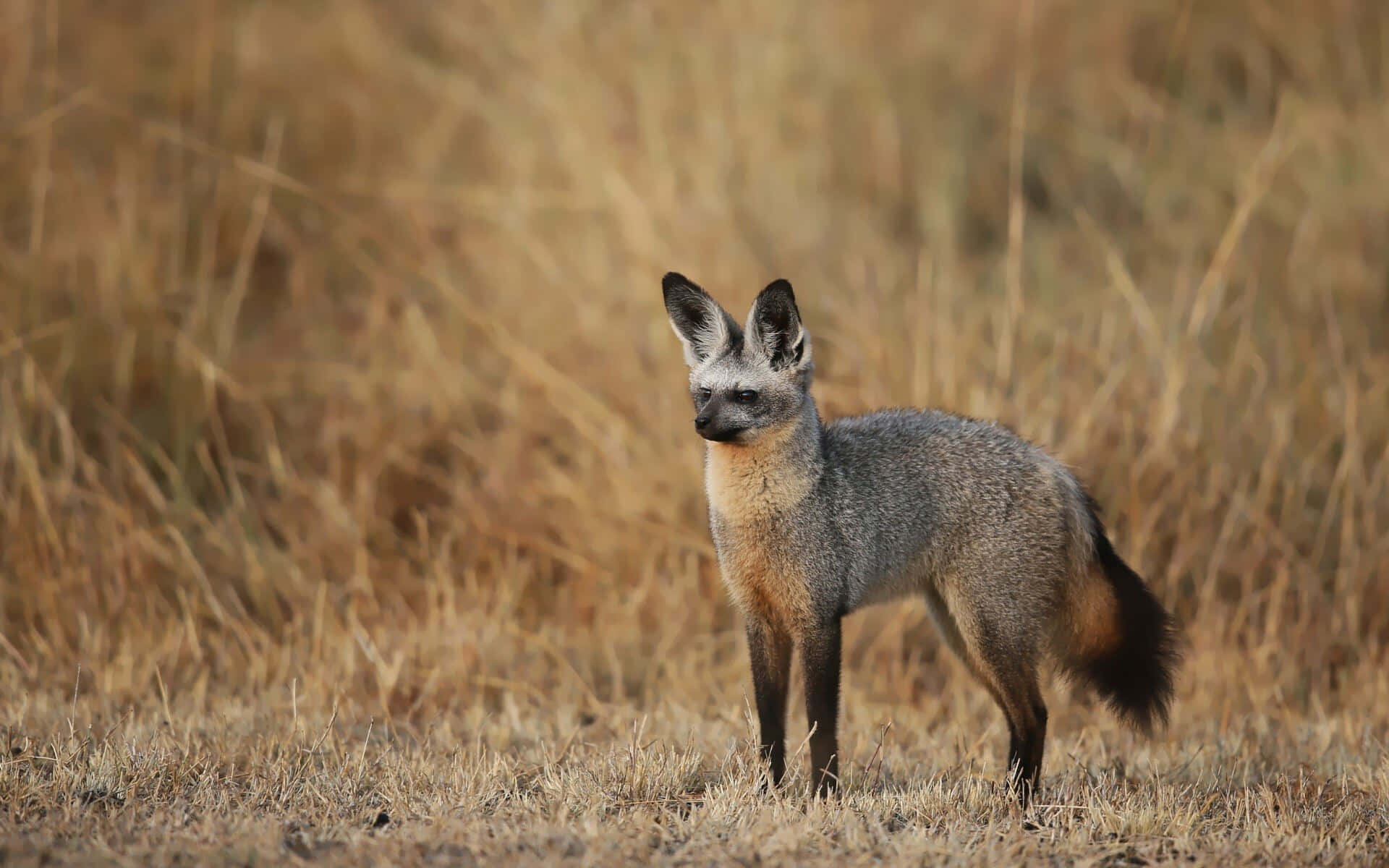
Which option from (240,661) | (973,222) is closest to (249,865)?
(240,661)

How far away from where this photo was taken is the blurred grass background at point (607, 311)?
5.85m

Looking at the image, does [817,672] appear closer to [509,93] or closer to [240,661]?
[240,661]

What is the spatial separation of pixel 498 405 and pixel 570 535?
116 centimetres

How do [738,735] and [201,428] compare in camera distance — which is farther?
[201,428]

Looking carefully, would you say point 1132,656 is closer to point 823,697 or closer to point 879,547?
point 879,547

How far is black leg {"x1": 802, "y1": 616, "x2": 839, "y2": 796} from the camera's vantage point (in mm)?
4000

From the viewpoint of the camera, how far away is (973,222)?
400 inches

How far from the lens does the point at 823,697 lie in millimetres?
4020

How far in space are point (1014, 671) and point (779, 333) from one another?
1.23 meters

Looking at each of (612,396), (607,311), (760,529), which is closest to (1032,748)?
(760,529)

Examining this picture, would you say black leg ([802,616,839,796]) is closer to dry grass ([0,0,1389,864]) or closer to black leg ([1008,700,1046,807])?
dry grass ([0,0,1389,864])

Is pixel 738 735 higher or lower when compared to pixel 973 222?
lower

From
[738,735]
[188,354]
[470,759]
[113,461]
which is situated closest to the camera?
[470,759]

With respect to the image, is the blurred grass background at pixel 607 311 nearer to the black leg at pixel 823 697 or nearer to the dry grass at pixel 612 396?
the dry grass at pixel 612 396
